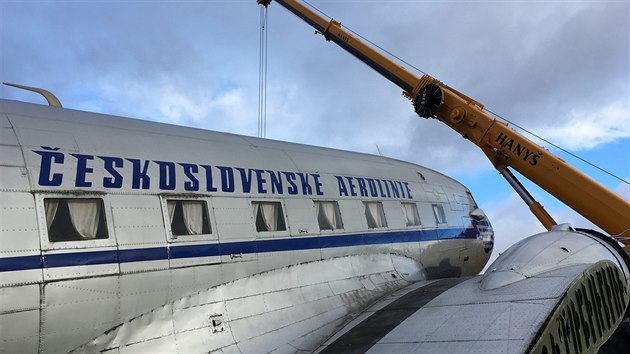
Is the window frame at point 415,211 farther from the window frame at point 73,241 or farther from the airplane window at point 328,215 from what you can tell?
the window frame at point 73,241

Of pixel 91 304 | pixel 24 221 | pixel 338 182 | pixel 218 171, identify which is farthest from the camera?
pixel 338 182

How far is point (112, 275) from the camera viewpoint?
4969mm

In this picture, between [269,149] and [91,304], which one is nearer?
[91,304]

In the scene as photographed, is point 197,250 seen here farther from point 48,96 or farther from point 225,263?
point 48,96

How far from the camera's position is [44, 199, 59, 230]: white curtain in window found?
4.68 meters

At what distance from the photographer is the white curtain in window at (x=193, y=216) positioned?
5871 mm

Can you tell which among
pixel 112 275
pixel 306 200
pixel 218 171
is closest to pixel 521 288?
pixel 306 200

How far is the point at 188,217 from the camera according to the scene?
19.3ft

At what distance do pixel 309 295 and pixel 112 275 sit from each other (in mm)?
2868

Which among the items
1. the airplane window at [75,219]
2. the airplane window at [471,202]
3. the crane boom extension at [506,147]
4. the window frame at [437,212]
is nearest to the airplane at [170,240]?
the airplane window at [75,219]

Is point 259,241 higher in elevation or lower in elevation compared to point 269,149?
lower

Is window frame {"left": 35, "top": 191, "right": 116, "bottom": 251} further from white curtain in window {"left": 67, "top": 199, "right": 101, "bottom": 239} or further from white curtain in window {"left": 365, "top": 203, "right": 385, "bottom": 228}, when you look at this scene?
white curtain in window {"left": 365, "top": 203, "right": 385, "bottom": 228}

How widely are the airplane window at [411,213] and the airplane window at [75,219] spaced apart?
653 centimetres

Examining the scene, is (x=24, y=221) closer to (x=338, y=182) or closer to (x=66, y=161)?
(x=66, y=161)
